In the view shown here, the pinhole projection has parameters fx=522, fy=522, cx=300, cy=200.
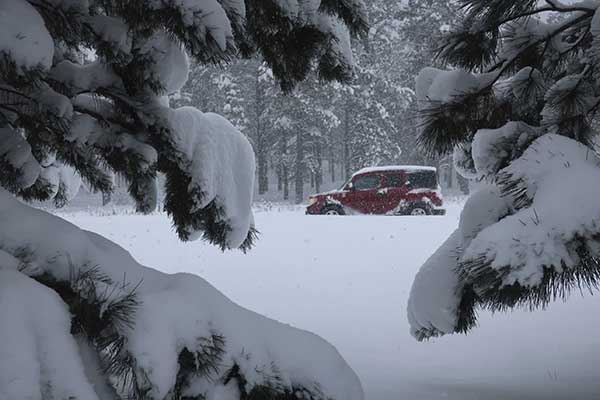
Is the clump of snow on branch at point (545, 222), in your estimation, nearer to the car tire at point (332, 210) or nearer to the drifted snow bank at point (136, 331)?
the drifted snow bank at point (136, 331)

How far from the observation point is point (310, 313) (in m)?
5.90

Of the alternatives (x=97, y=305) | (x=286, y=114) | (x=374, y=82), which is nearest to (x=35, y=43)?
(x=97, y=305)

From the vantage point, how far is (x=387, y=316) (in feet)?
19.0

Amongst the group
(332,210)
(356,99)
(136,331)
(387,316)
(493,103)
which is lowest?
(136,331)

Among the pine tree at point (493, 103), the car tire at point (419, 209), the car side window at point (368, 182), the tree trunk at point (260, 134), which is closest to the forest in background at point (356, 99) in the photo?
the tree trunk at point (260, 134)

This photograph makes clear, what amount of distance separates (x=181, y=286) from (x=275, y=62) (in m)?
1.42

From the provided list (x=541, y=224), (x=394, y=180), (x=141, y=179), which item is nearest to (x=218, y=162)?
(x=141, y=179)

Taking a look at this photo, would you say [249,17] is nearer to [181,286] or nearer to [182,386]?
[181,286]

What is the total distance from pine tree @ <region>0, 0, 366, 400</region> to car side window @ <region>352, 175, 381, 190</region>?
55.1 feet

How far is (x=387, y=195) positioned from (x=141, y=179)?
16678 mm

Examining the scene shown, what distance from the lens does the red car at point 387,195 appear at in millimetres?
18444

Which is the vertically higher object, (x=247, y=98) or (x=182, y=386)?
(x=247, y=98)

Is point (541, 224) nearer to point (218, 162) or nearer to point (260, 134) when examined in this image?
point (218, 162)

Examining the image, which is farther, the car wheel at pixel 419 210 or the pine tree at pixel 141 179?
the car wheel at pixel 419 210
